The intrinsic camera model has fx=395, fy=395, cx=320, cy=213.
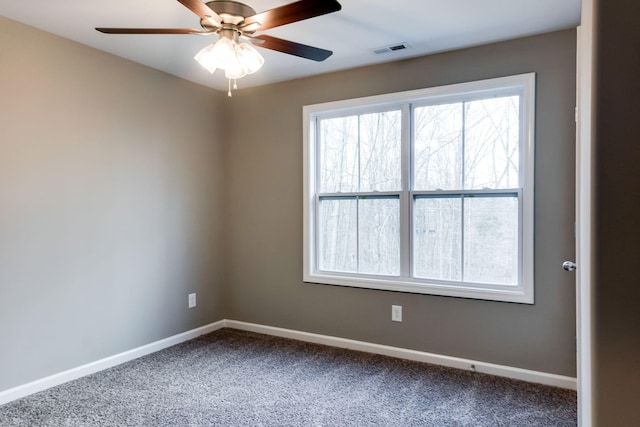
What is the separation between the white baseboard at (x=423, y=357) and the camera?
8.59 ft

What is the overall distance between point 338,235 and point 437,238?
0.87m

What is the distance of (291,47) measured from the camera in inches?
83.4

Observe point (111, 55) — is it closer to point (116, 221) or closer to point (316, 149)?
point (116, 221)

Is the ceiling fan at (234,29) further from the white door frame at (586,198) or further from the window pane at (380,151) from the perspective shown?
the window pane at (380,151)

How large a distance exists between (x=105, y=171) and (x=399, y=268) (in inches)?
93.3

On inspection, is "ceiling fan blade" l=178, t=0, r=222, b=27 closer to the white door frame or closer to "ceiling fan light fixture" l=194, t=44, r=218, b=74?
"ceiling fan light fixture" l=194, t=44, r=218, b=74

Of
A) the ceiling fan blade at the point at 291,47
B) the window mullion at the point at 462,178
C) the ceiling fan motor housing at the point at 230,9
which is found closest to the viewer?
the ceiling fan motor housing at the point at 230,9

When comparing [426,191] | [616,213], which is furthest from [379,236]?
[616,213]

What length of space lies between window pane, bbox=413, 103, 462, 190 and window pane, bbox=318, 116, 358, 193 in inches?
21.6

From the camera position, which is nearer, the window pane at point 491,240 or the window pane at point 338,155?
the window pane at point 491,240

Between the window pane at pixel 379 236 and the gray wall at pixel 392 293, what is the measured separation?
226mm

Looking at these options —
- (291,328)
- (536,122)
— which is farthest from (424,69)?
(291,328)

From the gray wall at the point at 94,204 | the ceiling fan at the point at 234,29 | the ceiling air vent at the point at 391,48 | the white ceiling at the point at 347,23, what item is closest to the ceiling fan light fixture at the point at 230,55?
the ceiling fan at the point at 234,29

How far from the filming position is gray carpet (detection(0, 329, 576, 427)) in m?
2.22
